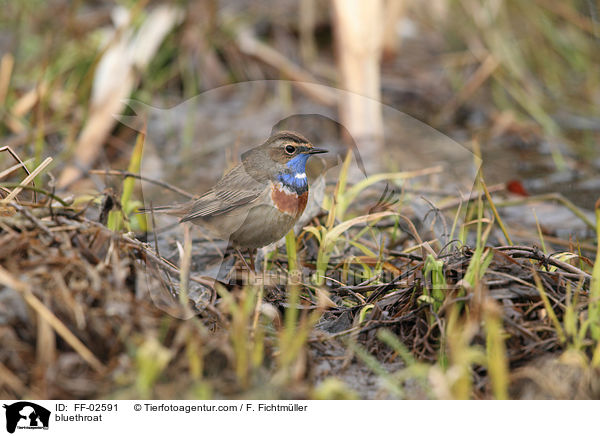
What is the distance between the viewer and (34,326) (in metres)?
2.47

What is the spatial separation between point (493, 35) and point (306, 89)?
208 centimetres

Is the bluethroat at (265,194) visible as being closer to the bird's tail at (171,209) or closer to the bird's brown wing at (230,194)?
the bird's brown wing at (230,194)

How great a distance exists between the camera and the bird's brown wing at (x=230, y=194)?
2.91 meters

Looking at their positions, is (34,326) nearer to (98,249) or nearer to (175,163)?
(98,249)

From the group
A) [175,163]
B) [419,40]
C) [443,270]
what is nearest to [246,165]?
[443,270]

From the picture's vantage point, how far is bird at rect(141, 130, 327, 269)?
9.43 feet

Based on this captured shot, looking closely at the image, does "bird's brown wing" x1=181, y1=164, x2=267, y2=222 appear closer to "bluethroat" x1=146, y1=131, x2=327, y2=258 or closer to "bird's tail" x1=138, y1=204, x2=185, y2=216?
"bluethroat" x1=146, y1=131, x2=327, y2=258
